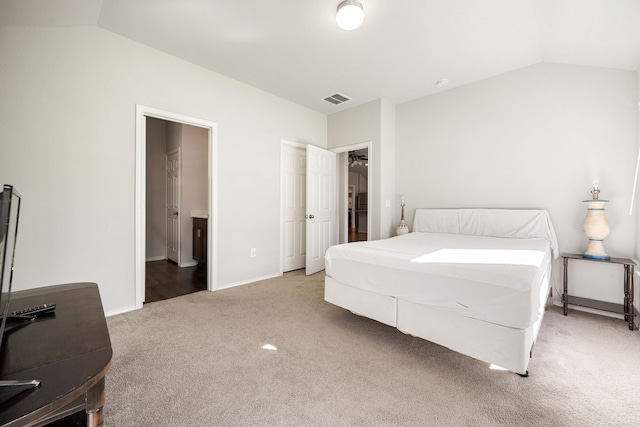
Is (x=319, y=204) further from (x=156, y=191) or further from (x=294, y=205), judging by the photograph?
(x=156, y=191)

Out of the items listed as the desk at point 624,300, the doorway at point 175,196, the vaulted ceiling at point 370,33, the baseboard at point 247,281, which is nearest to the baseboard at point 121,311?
the baseboard at point 247,281

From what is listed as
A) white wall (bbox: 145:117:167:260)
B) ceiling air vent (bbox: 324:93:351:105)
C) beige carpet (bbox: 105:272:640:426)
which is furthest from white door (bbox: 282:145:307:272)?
white wall (bbox: 145:117:167:260)

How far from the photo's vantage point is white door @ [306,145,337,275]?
13.4ft

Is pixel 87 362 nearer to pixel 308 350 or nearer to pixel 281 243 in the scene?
pixel 308 350

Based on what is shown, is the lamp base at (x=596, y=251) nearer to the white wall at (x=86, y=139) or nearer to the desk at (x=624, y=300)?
the desk at (x=624, y=300)

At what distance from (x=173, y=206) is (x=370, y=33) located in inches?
166

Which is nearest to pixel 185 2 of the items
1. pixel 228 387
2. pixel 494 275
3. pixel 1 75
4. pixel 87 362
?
pixel 1 75

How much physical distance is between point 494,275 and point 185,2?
3069mm

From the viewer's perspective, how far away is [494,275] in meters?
1.54

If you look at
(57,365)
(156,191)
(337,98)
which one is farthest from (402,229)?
(156,191)

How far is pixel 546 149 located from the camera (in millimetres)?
3002

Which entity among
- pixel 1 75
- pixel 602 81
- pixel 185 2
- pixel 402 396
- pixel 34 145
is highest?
pixel 185 2

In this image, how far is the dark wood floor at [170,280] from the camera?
3166mm

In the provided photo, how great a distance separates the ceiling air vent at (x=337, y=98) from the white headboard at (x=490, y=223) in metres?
2.05
